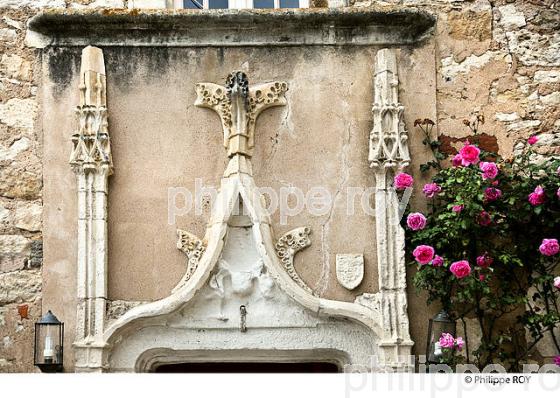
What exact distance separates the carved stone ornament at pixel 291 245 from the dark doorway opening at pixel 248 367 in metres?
0.55

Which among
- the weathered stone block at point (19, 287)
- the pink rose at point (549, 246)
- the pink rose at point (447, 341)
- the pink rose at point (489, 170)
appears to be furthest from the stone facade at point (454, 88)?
the pink rose at point (447, 341)

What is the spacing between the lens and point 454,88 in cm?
705

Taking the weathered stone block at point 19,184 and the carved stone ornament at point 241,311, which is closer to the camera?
the carved stone ornament at point 241,311

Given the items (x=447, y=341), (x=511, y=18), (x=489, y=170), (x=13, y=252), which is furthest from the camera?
(x=511, y=18)

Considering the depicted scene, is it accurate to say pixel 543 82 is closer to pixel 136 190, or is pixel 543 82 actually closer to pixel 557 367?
pixel 557 367

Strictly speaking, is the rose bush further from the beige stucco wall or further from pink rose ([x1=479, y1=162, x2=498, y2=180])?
the beige stucco wall

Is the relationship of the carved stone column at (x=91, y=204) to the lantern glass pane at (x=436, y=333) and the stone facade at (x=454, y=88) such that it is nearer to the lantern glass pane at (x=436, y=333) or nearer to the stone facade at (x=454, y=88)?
the stone facade at (x=454, y=88)

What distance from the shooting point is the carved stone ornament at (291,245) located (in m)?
6.78

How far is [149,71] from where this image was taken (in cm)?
700

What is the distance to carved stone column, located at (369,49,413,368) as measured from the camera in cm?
664

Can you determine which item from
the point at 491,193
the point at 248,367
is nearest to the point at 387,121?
the point at 491,193

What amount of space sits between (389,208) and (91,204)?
1.70 metres

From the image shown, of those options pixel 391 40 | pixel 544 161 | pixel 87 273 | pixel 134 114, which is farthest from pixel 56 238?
pixel 544 161

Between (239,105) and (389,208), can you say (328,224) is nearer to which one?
(389,208)
